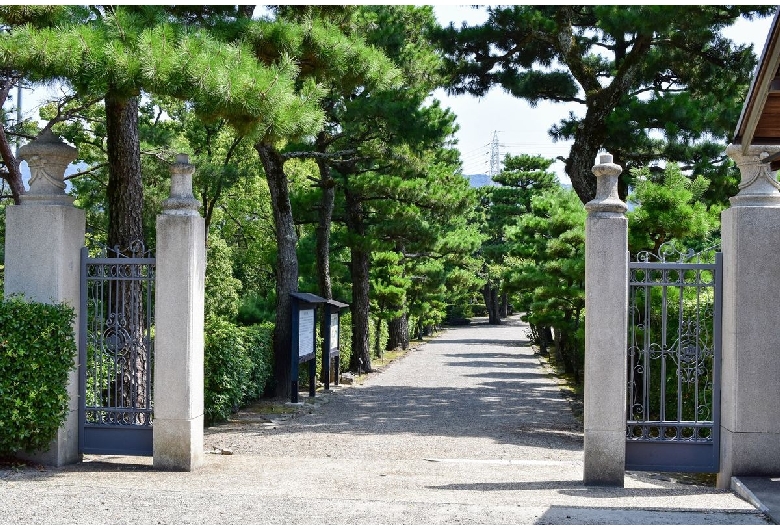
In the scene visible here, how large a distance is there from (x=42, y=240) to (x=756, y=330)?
6428 millimetres

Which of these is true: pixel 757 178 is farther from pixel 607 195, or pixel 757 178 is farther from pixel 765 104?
pixel 607 195

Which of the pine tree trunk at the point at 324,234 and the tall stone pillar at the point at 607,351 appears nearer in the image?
the tall stone pillar at the point at 607,351

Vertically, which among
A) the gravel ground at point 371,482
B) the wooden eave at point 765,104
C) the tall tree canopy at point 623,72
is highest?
the tall tree canopy at point 623,72

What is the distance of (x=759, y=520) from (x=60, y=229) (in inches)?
248

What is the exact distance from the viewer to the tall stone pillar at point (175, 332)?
8016 millimetres

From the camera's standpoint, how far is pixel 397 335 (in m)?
34.1

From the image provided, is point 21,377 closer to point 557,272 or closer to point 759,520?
point 759,520

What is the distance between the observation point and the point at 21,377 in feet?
24.9

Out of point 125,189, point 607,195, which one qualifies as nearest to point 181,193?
point 125,189

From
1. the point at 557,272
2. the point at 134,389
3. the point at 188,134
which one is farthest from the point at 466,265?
the point at 134,389

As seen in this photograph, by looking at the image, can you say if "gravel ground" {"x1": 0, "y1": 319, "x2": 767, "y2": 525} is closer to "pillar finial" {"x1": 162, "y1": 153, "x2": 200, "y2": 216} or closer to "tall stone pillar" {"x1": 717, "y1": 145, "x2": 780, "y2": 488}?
"tall stone pillar" {"x1": 717, "y1": 145, "x2": 780, "y2": 488}

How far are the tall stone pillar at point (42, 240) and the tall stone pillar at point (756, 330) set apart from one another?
6.00 metres

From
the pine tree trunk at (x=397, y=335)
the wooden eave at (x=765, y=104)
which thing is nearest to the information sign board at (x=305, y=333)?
the wooden eave at (x=765, y=104)

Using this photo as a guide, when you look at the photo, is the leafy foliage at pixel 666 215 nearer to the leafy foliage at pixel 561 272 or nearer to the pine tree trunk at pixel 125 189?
the leafy foliage at pixel 561 272
